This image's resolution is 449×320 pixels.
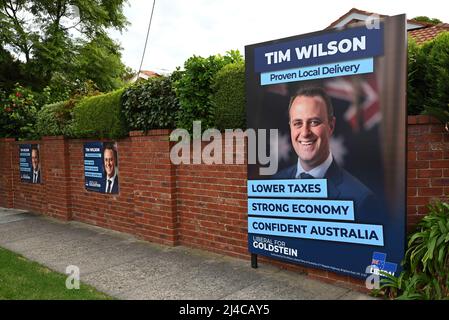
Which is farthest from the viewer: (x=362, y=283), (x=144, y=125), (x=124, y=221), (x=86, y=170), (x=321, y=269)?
(x=86, y=170)

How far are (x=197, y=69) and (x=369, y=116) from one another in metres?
2.54

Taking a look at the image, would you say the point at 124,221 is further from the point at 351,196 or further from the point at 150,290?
the point at 351,196

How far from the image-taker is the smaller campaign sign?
9438 mm

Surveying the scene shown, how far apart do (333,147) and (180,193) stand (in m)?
2.68

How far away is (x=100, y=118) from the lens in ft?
23.7

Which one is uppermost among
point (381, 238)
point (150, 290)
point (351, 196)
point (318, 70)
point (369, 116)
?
point (318, 70)

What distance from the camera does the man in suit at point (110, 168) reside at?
23.5 feet

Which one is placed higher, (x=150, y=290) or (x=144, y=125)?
(x=144, y=125)

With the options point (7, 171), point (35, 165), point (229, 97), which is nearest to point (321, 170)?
point (229, 97)

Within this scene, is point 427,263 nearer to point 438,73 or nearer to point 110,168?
point 438,73

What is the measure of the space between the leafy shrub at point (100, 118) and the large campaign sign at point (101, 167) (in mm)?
228

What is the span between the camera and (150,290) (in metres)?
4.34
